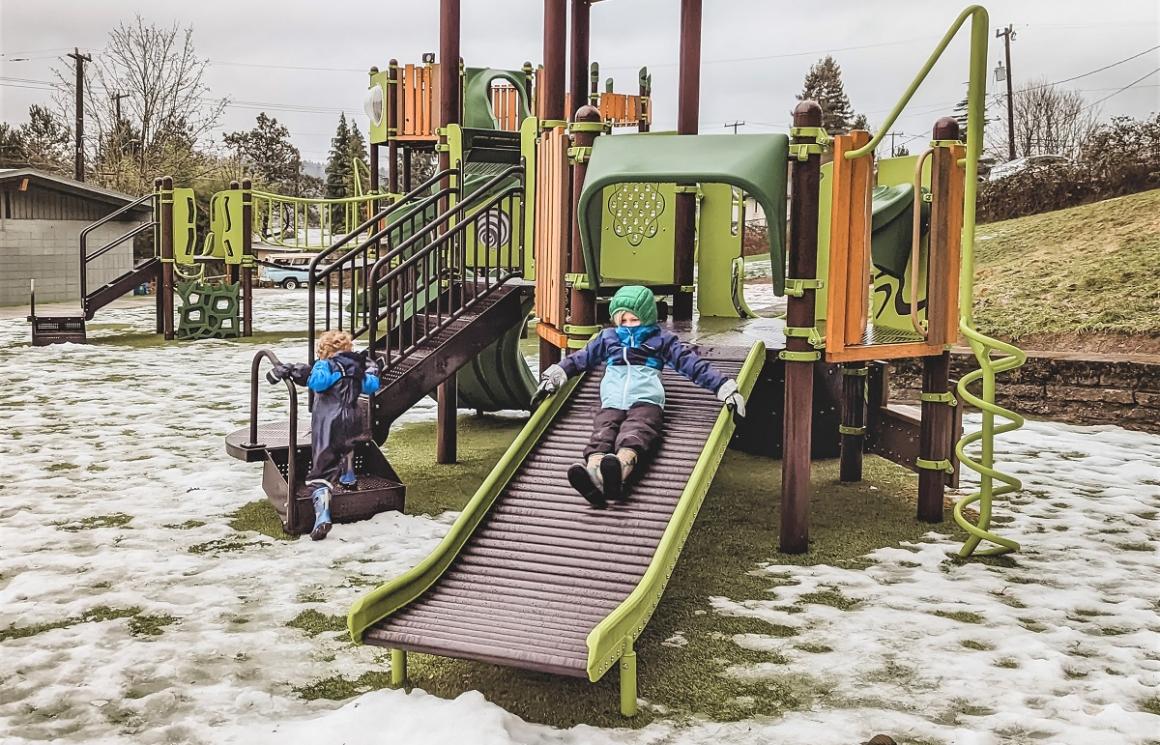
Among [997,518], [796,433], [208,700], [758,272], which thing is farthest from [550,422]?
[758,272]

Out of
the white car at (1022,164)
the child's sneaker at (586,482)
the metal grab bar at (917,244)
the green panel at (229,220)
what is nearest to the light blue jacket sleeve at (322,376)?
the child's sneaker at (586,482)

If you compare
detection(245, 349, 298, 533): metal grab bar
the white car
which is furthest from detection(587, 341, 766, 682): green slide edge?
the white car

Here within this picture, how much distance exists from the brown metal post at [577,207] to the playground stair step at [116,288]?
523 inches

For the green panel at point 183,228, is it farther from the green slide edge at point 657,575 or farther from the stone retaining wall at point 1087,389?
the green slide edge at point 657,575

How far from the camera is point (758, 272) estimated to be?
28.5 meters

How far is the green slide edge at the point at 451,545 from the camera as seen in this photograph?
14.3 ft

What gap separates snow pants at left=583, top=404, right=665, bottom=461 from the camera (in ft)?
18.1

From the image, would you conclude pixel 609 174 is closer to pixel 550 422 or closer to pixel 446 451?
pixel 550 422

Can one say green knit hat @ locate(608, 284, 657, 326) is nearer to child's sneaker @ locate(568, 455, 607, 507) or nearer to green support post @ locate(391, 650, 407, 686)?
child's sneaker @ locate(568, 455, 607, 507)

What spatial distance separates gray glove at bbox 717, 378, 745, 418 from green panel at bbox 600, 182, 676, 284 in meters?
2.71

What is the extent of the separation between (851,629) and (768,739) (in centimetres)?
129

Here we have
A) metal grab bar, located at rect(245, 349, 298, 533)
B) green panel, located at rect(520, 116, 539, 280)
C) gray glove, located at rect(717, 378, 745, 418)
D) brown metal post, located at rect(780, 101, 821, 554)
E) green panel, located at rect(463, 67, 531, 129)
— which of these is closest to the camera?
gray glove, located at rect(717, 378, 745, 418)

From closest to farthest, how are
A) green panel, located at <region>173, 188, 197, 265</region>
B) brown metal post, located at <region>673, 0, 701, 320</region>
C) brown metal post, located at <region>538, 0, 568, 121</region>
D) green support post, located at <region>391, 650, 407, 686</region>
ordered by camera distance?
1. green support post, located at <region>391, 650, 407, 686</region>
2. brown metal post, located at <region>538, 0, 568, 121</region>
3. brown metal post, located at <region>673, 0, 701, 320</region>
4. green panel, located at <region>173, 188, 197, 265</region>

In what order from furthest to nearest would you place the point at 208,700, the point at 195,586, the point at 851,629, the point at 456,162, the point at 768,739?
the point at 456,162
the point at 195,586
the point at 851,629
the point at 208,700
the point at 768,739
